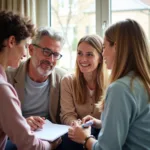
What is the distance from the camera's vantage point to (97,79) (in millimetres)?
1897

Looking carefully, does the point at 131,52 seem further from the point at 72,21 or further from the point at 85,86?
the point at 72,21

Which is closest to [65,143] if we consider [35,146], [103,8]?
[35,146]

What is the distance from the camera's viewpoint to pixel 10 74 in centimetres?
190

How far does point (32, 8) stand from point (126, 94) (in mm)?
1665

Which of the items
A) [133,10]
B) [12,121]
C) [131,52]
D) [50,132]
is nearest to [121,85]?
[131,52]

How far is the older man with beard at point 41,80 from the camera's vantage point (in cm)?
185

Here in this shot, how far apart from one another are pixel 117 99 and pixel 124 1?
161cm

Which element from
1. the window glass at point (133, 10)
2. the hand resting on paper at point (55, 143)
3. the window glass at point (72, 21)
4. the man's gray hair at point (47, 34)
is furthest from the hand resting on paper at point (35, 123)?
the window glass at point (133, 10)

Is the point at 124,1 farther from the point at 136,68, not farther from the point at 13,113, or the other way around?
the point at 13,113

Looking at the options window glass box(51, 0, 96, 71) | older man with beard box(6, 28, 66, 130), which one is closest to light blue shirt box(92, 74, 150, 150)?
older man with beard box(6, 28, 66, 130)

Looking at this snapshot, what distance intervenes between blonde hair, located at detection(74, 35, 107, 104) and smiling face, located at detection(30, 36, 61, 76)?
20 centimetres

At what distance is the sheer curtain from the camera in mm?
2334

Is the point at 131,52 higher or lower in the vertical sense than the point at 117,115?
higher

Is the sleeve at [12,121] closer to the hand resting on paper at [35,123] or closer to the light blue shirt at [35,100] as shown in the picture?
the hand resting on paper at [35,123]
